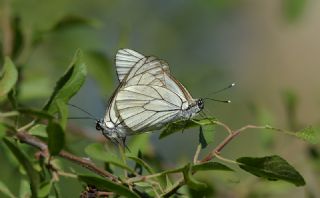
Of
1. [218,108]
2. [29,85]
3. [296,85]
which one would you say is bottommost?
[296,85]

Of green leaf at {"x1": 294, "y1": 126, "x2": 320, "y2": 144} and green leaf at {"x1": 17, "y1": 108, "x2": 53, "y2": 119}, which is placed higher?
green leaf at {"x1": 17, "y1": 108, "x2": 53, "y2": 119}

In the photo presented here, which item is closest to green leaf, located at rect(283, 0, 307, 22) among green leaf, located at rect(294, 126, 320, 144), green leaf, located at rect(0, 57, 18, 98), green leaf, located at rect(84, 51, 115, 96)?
green leaf, located at rect(84, 51, 115, 96)

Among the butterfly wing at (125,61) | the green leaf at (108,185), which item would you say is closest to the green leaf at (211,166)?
the green leaf at (108,185)

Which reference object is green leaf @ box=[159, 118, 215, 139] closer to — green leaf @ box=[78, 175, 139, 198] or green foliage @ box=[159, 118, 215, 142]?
green foliage @ box=[159, 118, 215, 142]

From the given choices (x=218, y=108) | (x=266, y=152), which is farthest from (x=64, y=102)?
(x=218, y=108)

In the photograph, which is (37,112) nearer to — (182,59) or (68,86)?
(68,86)

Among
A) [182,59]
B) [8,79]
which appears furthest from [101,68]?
[182,59]

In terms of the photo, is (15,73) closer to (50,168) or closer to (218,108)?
(50,168)

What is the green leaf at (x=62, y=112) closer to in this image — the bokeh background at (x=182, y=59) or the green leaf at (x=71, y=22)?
the bokeh background at (x=182, y=59)
